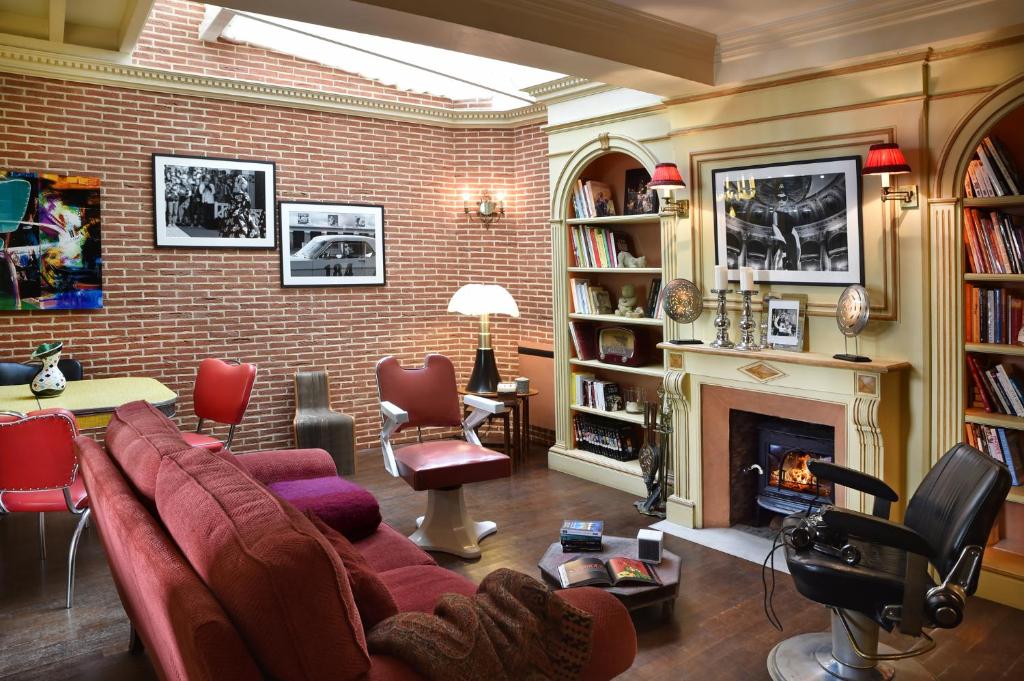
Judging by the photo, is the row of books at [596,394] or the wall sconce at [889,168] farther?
the row of books at [596,394]

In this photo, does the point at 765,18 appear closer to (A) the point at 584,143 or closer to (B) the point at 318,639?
(A) the point at 584,143

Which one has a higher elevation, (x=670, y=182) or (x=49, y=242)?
(x=670, y=182)

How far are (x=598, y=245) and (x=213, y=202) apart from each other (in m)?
2.99

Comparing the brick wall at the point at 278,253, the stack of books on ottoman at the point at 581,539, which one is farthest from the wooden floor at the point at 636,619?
the brick wall at the point at 278,253

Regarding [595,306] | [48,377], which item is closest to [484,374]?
[595,306]

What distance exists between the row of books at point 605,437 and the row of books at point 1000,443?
2.37 m

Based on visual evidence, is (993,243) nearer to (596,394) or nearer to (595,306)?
(595,306)

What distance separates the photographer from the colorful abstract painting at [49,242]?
17.3 ft

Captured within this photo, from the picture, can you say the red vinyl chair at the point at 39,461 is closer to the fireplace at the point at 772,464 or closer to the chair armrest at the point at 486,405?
the chair armrest at the point at 486,405

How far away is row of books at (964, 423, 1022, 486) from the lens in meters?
3.74

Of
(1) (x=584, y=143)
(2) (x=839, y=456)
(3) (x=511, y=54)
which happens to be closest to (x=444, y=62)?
(1) (x=584, y=143)

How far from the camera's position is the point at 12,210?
527 centimetres

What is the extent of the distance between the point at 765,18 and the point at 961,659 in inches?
124

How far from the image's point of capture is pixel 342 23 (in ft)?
11.0
